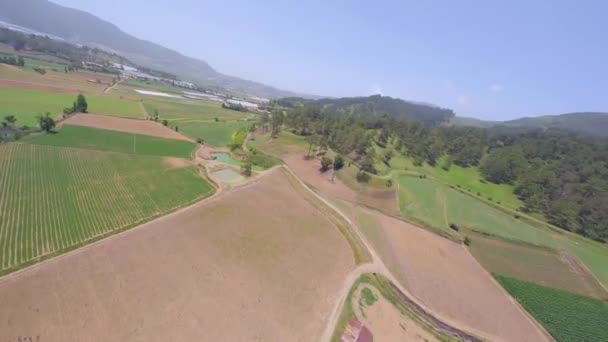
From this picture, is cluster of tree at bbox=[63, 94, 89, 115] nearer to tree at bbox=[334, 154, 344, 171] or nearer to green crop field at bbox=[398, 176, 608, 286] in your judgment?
tree at bbox=[334, 154, 344, 171]

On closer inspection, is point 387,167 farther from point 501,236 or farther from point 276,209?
point 276,209

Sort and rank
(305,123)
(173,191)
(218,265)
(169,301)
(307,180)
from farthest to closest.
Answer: (305,123)
(307,180)
(173,191)
(218,265)
(169,301)

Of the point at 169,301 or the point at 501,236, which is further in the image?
the point at 501,236

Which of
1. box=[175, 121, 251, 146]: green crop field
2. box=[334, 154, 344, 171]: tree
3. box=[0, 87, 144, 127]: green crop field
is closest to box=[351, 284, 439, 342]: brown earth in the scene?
box=[334, 154, 344, 171]: tree

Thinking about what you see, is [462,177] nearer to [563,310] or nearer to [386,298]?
[563,310]

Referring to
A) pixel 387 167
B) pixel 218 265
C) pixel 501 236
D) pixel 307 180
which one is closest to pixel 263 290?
pixel 218 265

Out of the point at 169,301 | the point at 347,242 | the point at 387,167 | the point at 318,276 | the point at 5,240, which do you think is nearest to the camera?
the point at 169,301

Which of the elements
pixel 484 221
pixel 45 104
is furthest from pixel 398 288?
pixel 45 104
